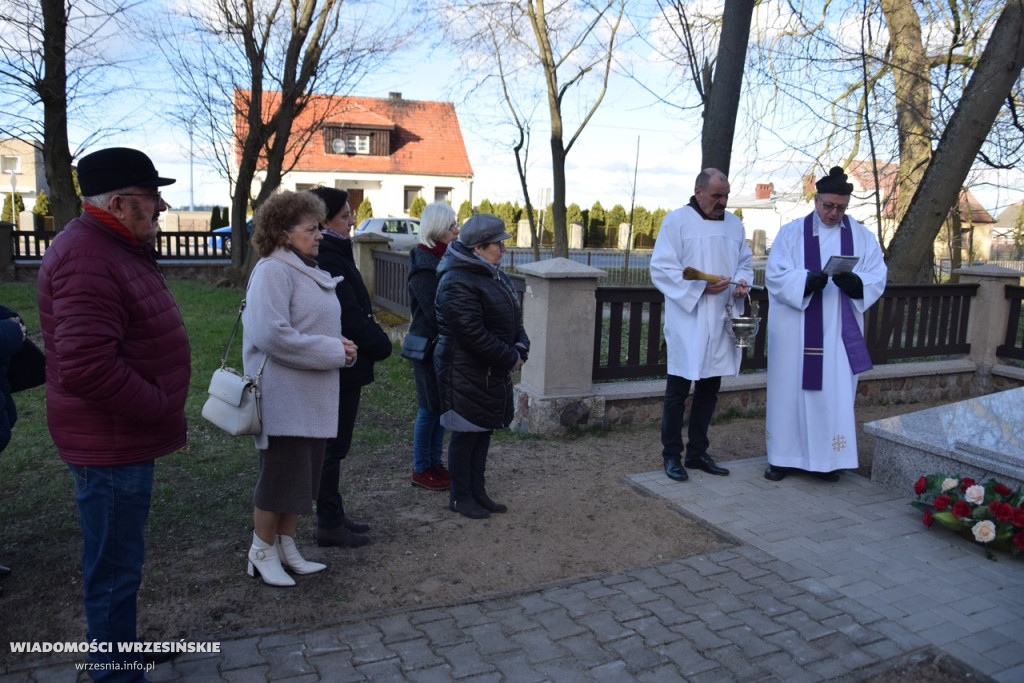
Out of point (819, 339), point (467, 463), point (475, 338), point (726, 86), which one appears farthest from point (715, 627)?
point (726, 86)

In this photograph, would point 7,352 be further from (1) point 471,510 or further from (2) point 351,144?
(2) point 351,144

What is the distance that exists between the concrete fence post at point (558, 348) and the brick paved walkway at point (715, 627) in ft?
7.01

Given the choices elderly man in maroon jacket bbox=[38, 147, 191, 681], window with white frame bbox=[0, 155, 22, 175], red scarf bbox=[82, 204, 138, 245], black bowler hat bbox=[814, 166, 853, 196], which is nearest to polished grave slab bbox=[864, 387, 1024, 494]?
black bowler hat bbox=[814, 166, 853, 196]

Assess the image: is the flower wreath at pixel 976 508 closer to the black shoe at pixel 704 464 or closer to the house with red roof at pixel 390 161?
the black shoe at pixel 704 464

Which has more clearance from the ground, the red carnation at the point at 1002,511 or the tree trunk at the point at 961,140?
the tree trunk at the point at 961,140

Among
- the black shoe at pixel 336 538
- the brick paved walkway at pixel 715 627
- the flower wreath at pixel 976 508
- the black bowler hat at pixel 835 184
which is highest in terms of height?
the black bowler hat at pixel 835 184

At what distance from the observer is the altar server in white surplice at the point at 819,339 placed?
5.41 m

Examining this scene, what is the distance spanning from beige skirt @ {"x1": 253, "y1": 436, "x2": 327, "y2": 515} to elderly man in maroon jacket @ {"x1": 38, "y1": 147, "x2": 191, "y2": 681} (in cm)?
68

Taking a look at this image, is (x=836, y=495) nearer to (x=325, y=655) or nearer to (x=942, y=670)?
(x=942, y=670)

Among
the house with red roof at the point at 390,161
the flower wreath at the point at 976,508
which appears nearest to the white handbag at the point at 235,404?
the flower wreath at the point at 976,508

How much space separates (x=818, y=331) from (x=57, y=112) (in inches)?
442

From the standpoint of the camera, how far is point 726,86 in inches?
295

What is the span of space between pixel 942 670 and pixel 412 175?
42.8m

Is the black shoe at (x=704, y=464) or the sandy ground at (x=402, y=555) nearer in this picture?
the sandy ground at (x=402, y=555)
